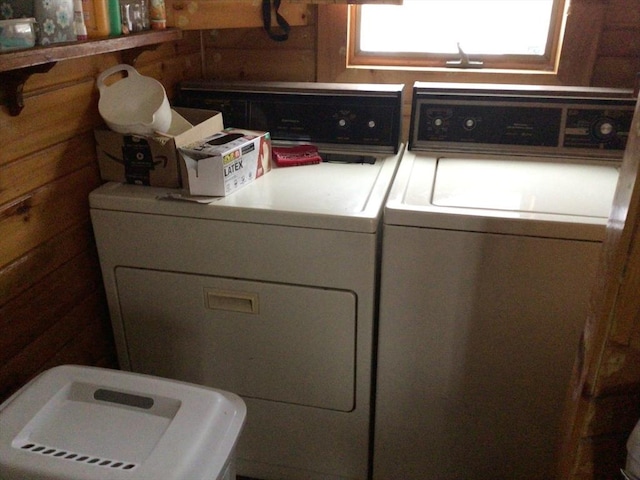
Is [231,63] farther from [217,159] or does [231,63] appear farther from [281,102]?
[217,159]

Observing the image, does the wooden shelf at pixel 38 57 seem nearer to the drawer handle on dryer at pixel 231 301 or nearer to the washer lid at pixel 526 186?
the drawer handle on dryer at pixel 231 301

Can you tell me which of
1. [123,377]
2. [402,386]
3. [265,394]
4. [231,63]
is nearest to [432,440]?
[402,386]

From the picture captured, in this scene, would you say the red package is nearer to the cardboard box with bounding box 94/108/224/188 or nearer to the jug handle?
the cardboard box with bounding box 94/108/224/188

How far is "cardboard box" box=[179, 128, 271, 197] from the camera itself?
1.42 metres

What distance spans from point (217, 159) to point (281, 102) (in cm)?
54

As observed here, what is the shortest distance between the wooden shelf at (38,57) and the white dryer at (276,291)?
35 centimetres

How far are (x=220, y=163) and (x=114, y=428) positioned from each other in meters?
0.66

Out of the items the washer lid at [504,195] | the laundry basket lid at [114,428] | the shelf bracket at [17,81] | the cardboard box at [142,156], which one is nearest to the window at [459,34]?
the washer lid at [504,195]

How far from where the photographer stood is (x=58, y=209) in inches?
57.9

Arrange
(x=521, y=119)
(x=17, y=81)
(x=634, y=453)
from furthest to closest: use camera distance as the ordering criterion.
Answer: (x=521, y=119)
(x=17, y=81)
(x=634, y=453)

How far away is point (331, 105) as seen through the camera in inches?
71.9

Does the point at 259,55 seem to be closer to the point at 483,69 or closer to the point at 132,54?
the point at 132,54

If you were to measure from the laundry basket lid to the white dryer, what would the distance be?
1.15 feet

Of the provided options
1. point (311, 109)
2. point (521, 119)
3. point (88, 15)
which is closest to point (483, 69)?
point (521, 119)
